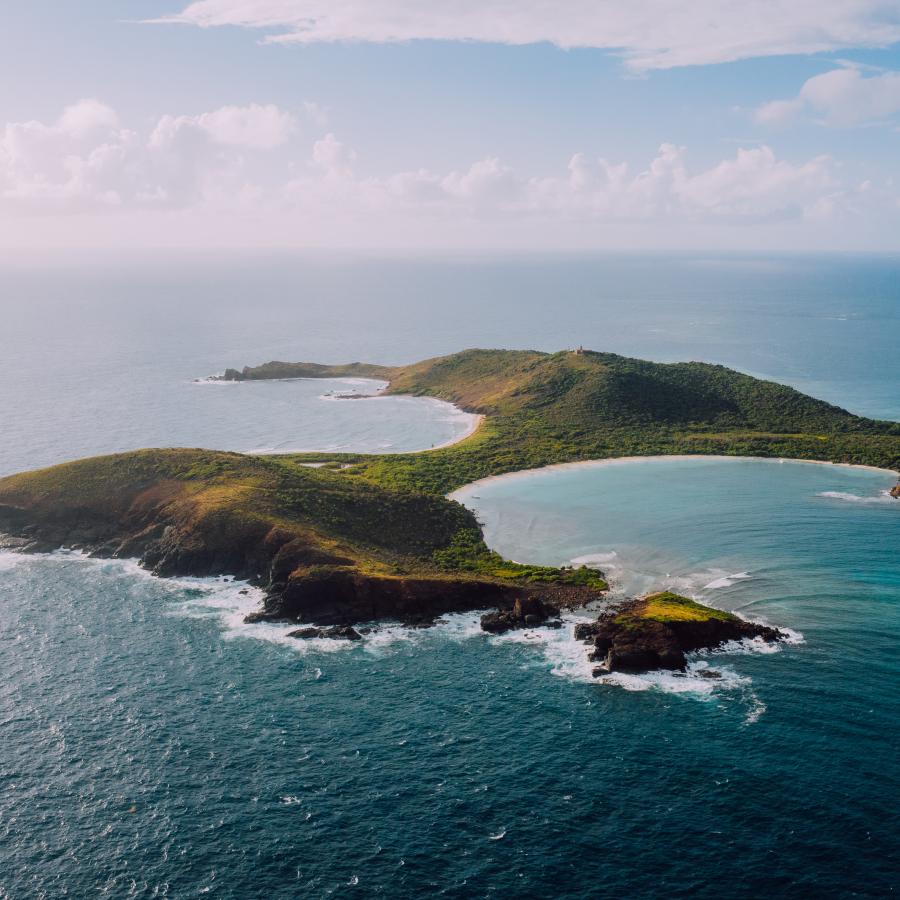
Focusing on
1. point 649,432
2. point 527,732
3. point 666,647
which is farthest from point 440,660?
point 649,432

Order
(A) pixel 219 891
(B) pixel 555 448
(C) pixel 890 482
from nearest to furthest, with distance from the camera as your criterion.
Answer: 1. (A) pixel 219 891
2. (C) pixel 890 482
3. (B) pixel 555 448

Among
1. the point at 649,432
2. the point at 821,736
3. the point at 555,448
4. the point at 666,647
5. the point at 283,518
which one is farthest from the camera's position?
the point at 649,432

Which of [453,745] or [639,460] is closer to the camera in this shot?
[453,745]

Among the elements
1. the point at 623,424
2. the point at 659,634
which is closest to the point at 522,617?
the point at 659,634

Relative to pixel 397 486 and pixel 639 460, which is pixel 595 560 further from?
pixel 639 460

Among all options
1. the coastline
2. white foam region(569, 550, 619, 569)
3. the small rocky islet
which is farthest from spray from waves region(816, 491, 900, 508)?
the coastline

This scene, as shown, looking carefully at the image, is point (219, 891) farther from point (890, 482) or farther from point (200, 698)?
point (890, 482)

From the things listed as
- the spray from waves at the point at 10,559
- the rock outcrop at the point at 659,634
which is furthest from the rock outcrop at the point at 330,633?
the spray from waves at the point at 10,559
